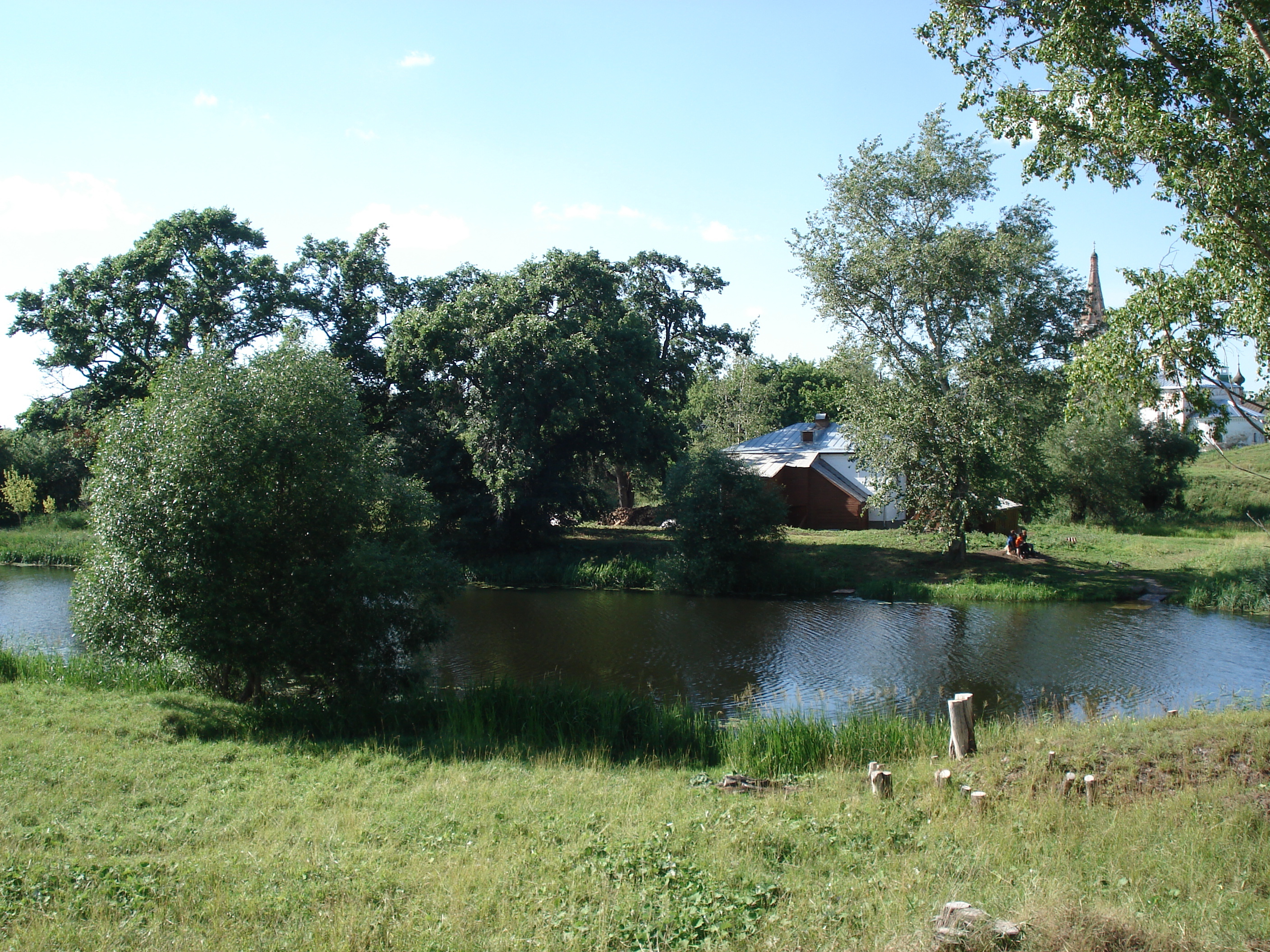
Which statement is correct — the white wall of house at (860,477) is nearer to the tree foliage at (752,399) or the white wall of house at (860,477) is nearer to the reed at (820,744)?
the tree foliage at (752,399)

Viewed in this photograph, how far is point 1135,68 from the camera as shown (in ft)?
37.1

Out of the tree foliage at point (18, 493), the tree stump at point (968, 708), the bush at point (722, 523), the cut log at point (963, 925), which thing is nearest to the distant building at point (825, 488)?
the bush at point (722, 523)

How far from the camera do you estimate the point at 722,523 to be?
29.6 meters

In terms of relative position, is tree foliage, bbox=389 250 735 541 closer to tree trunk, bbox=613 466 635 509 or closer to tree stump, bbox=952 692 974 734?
tree trunk, bbox=613 466 635 509

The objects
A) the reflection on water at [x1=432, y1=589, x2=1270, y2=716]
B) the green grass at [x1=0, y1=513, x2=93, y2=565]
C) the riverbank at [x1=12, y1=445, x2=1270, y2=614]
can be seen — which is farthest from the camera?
the green grass at [x1=0, y1=513, x2=93, y2=565]

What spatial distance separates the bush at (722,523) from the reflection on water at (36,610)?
18321 mm

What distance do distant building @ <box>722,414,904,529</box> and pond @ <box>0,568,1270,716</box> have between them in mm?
11159

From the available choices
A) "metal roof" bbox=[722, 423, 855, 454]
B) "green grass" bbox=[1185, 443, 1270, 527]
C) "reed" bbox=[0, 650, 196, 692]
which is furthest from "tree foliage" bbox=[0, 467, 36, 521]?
"green grass" bbox=[1185, 443, 1270, 527]

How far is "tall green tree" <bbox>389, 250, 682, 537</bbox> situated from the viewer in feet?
107

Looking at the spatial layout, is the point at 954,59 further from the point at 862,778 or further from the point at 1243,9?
the point at 862,778

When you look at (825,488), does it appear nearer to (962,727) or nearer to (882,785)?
(962,727)

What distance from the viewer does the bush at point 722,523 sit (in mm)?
29516

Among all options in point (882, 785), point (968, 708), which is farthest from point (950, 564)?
point (882, 785)

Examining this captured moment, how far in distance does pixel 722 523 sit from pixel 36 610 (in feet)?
71.5
